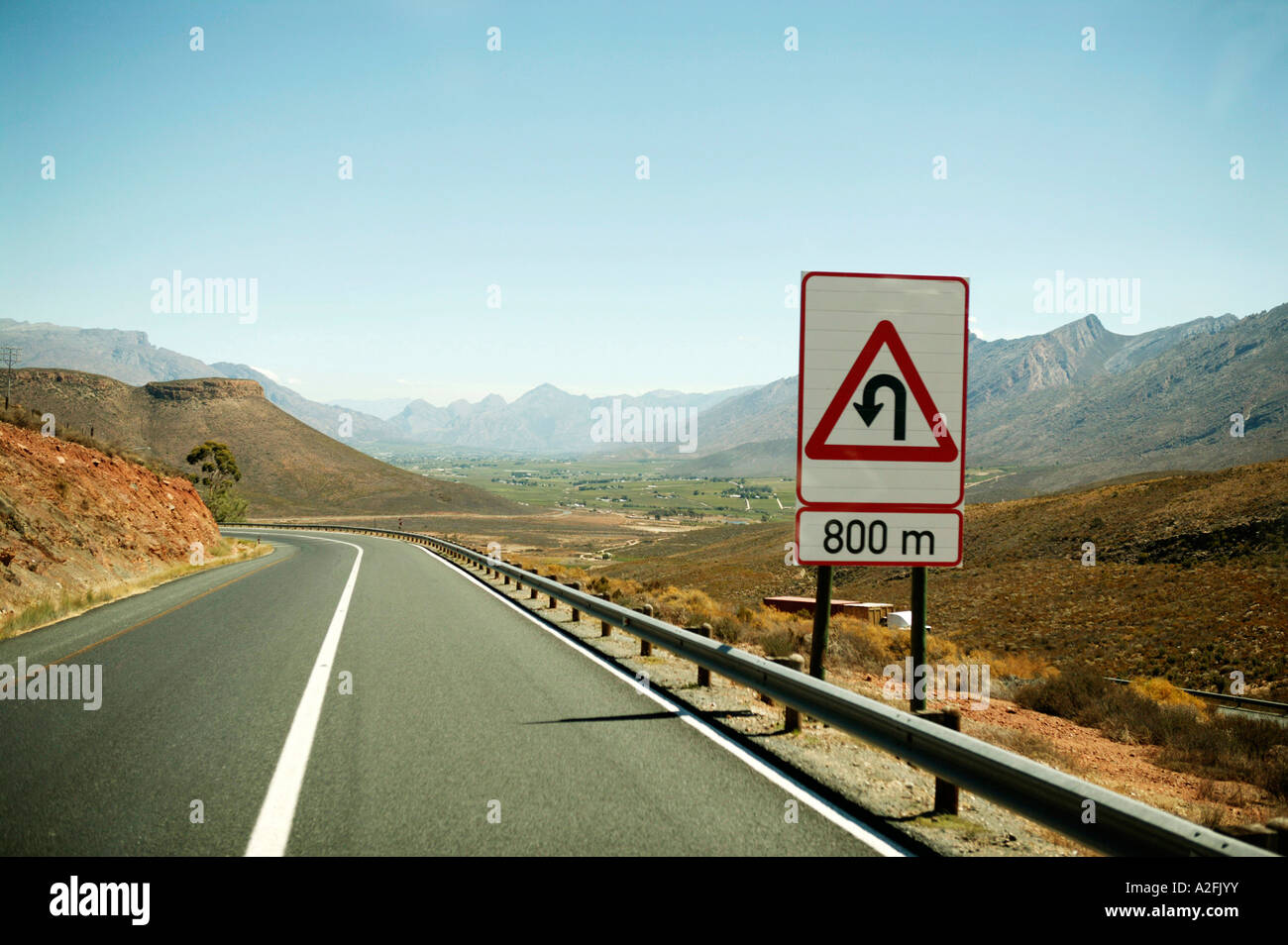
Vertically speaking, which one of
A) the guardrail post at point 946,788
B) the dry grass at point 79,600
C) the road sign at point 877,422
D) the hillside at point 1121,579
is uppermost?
the road sign at point 877,422

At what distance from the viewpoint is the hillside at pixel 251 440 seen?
12269 cm

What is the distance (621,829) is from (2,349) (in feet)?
223

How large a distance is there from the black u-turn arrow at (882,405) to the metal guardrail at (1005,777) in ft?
7.11

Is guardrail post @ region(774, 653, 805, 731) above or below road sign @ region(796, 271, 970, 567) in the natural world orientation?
below

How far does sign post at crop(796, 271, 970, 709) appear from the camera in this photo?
21.4 ft

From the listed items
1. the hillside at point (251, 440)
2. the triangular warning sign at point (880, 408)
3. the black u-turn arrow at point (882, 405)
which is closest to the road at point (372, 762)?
the triangular warning sign at point (880, 408)

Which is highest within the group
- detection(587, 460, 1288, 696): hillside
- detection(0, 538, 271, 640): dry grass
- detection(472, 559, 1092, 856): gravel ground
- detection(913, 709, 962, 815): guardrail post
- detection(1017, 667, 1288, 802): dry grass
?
detection(913, 709, 962, 815): guardrail post

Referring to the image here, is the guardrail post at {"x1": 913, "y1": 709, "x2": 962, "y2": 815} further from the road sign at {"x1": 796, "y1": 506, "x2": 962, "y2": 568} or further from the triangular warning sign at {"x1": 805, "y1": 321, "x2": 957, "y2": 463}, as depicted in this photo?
the triangular warning sign at {"x1": 805, "y1": 321, "x2": 957, "y2": 463}

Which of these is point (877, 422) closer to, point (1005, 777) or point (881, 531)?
point (881, 531)

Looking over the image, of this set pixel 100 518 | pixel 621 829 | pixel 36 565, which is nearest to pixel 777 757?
pixel 621 829

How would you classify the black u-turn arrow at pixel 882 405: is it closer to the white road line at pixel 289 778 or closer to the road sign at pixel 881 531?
the road sign at pixel 881 531

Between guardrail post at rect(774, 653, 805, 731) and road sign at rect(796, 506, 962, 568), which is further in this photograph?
guardrail post at rect(774, 653, 805, 731)

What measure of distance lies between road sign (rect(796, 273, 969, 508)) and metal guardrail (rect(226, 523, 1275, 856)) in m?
1.65

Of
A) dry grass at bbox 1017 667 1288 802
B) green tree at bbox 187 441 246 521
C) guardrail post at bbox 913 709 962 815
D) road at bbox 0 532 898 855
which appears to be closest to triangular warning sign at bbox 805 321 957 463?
guardrail post at bbox 913 709 962 815
